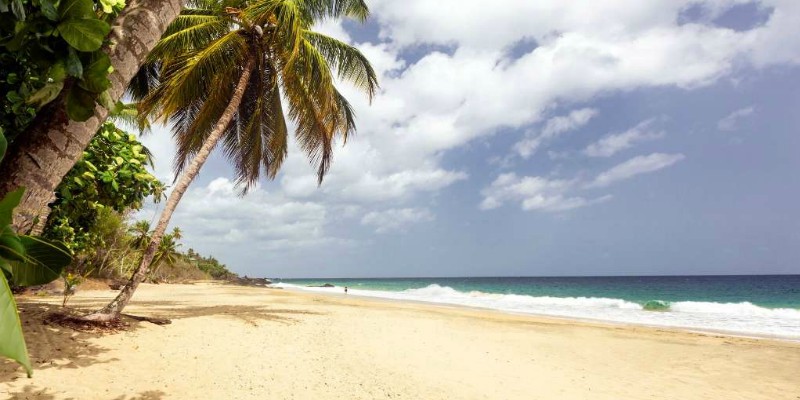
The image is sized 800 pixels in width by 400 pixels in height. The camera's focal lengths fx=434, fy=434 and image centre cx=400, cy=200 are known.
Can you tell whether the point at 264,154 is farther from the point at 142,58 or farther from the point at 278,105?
the point at 142,58

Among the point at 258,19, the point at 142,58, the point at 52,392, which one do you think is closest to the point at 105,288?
the point at 258,19

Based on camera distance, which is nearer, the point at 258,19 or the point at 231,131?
the point at 258,19

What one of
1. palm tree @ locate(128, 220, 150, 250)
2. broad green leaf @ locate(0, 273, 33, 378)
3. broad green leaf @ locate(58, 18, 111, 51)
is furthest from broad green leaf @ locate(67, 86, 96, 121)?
palm tree @ locate(128, 220, 150, 250)

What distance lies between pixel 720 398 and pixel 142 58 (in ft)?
26.3

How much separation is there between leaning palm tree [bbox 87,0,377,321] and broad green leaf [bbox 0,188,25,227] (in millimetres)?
8227

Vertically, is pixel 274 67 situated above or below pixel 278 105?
above

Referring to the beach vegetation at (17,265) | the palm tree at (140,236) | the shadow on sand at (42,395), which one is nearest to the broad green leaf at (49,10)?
the beach vegetation at (17,265)

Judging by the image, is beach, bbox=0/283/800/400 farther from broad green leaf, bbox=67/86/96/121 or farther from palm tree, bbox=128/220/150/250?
palm tree, bbox=128/220/150/250

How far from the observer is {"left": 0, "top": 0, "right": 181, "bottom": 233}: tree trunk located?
1143 millimetres

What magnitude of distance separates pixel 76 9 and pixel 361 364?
619 cm

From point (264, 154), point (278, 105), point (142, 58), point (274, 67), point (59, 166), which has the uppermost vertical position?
point (274, 67)

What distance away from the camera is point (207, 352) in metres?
6.40

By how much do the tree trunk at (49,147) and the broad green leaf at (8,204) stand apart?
483 millimetres

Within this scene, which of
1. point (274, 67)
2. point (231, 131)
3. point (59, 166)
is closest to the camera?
point (59, 166)
